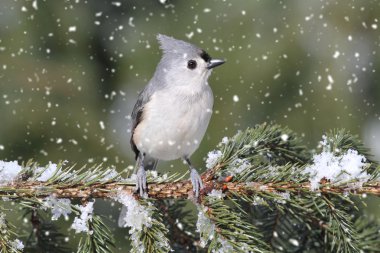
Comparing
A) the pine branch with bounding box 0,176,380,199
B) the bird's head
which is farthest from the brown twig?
the bird's head

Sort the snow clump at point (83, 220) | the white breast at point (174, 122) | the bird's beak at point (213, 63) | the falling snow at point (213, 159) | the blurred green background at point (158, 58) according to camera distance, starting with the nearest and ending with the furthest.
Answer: the snow clump at point (83, 220) → the falling snow at point (213, 159) → the white breast at point (174, 122) → the bird's beak at point (213, 63) → the blurred green background at point (158, 58)

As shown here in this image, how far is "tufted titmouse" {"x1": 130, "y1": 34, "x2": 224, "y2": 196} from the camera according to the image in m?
2.72

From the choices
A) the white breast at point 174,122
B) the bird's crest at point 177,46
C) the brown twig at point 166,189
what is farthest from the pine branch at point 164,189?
the bird's crest at point 177,46

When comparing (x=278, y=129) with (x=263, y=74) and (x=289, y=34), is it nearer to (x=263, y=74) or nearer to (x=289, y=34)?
(x=263, y=74)

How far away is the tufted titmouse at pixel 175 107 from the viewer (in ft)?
8.92

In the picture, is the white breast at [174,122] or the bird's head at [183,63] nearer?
the white breast at [174,122]

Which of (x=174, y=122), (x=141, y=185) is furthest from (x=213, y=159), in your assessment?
(x=174, y=122)

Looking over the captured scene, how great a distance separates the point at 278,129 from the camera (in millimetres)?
2213

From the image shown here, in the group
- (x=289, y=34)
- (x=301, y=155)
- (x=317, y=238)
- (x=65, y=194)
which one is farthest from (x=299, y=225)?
(x=289, y=34)

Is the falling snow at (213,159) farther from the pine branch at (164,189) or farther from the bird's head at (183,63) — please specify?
the bird's head at (183,63)

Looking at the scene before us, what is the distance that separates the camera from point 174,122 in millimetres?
2701

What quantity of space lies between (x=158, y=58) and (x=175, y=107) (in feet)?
4.66

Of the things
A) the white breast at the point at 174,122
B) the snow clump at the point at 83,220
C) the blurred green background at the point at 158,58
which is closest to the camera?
the snow clump at the point at 83,220

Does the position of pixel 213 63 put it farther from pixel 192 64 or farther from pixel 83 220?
pixel 83 220
